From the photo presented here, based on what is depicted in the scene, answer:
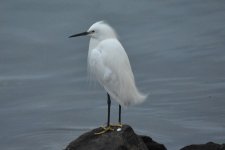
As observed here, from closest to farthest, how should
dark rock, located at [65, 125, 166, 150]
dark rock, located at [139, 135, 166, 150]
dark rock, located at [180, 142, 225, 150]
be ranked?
1. dark rock, located at [65, 125, 166, 150]
2. dark rock, located at [180, 142, 225, 150]
3. dark rock, located at [139, 135, 166, 150]

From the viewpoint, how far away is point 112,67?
1025cm

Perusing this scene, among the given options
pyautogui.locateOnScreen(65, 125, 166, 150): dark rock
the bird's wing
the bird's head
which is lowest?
pyautogui.locateOnScreen(65, 125, 166, 150): dark rock

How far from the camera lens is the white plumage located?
10.2 meters

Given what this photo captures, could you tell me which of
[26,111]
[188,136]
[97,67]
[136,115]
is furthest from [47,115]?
[97,67]

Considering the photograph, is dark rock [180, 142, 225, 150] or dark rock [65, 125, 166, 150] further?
dark rock [180, 142, 225, 150]

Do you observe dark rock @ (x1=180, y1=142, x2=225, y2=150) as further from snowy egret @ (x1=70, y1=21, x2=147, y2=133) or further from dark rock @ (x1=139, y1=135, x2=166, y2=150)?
snowy egret @ (x1=70, y1=21, x2=147, y2=133)

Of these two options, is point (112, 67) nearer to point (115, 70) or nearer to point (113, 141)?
point (115, 70)

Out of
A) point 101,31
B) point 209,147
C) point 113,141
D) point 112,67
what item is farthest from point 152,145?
point 101,31

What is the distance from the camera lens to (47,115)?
53.6 ft

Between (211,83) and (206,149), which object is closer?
(206,149)

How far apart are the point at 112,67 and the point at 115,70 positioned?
5cm

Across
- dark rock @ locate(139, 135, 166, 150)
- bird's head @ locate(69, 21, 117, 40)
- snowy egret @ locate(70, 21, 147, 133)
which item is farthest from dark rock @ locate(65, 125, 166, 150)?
bird's head @ locate(69, 21, 117, 40)

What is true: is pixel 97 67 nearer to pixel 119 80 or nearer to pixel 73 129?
pixel 119 80

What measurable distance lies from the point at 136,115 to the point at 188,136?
1.46 m
